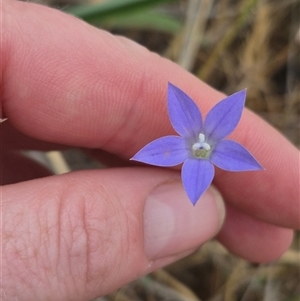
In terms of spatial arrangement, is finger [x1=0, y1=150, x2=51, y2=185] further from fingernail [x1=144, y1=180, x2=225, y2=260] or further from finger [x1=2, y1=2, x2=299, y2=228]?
fingernail [x1=144, y1=180, x2=225, y2=260]

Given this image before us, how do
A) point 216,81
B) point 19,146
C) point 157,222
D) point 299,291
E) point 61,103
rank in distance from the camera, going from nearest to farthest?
point 157,222 < point 61,103 < point 19,146 < point 299,291 < point 216,81

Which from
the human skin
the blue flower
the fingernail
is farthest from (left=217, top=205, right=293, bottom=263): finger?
the blue flower

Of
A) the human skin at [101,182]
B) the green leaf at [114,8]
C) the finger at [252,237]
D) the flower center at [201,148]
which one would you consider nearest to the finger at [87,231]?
the human skin at [101,182]

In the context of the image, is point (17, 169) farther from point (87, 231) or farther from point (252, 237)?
point (252, 237)

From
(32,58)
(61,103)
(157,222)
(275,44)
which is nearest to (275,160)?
(157,222)

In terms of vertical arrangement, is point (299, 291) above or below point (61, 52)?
below

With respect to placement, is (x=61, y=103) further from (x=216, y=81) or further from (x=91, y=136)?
(x=216, y=81)
